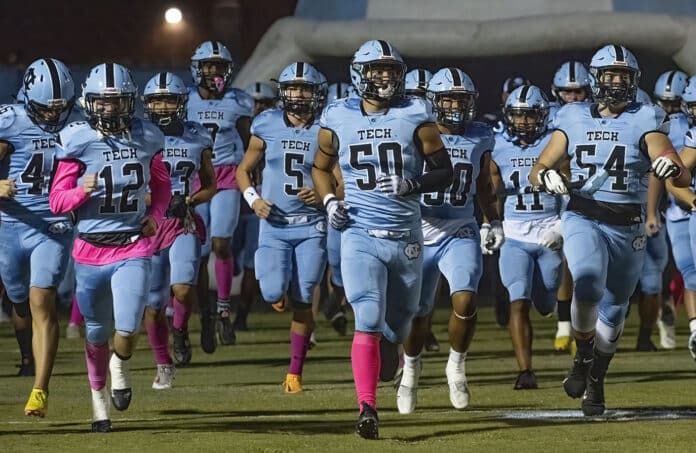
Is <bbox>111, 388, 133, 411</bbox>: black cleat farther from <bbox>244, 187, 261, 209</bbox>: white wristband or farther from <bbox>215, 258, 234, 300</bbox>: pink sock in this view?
<bbox>215, 258, 234, 300</bbox>: pink sock

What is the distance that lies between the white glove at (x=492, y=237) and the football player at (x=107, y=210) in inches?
82.5

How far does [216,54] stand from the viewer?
45.2ft

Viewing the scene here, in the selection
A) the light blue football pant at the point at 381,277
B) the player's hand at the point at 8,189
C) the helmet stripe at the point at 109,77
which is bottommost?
the light blue football pant at the point at 381,277

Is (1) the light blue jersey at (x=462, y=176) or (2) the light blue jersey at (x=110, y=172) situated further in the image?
(1) the light blue jersey at (x=462, y=176)

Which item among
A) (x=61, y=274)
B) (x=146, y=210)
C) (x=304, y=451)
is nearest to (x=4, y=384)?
(x=61, y=274)

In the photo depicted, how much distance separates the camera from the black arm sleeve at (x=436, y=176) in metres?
8.98

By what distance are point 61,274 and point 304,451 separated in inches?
92.0

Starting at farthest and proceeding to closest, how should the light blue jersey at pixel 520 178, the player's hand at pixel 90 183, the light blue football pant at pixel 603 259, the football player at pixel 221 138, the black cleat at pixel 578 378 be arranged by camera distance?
1. the football player at pixel 221 138
2. the light blue jersey at pixel 520 178
3. the black cleat at pixel 578 378
4. the light blue football pant at pixel 603 259
5. the player's hand at pixel 90 183

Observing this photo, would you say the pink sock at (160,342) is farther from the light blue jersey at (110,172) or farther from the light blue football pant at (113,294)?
the light blue jersey at (110,172)

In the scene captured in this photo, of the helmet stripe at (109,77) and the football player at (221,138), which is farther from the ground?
the helmet stripe at (109,77)

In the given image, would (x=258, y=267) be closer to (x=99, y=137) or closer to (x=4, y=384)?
(x=4, y=384)

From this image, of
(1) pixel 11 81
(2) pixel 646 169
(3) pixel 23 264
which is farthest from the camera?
(1) pixel 11 81

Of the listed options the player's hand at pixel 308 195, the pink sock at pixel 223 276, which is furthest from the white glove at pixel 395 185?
the pink sock at pixel 223 276

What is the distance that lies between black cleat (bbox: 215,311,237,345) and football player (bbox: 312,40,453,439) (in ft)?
16.5
